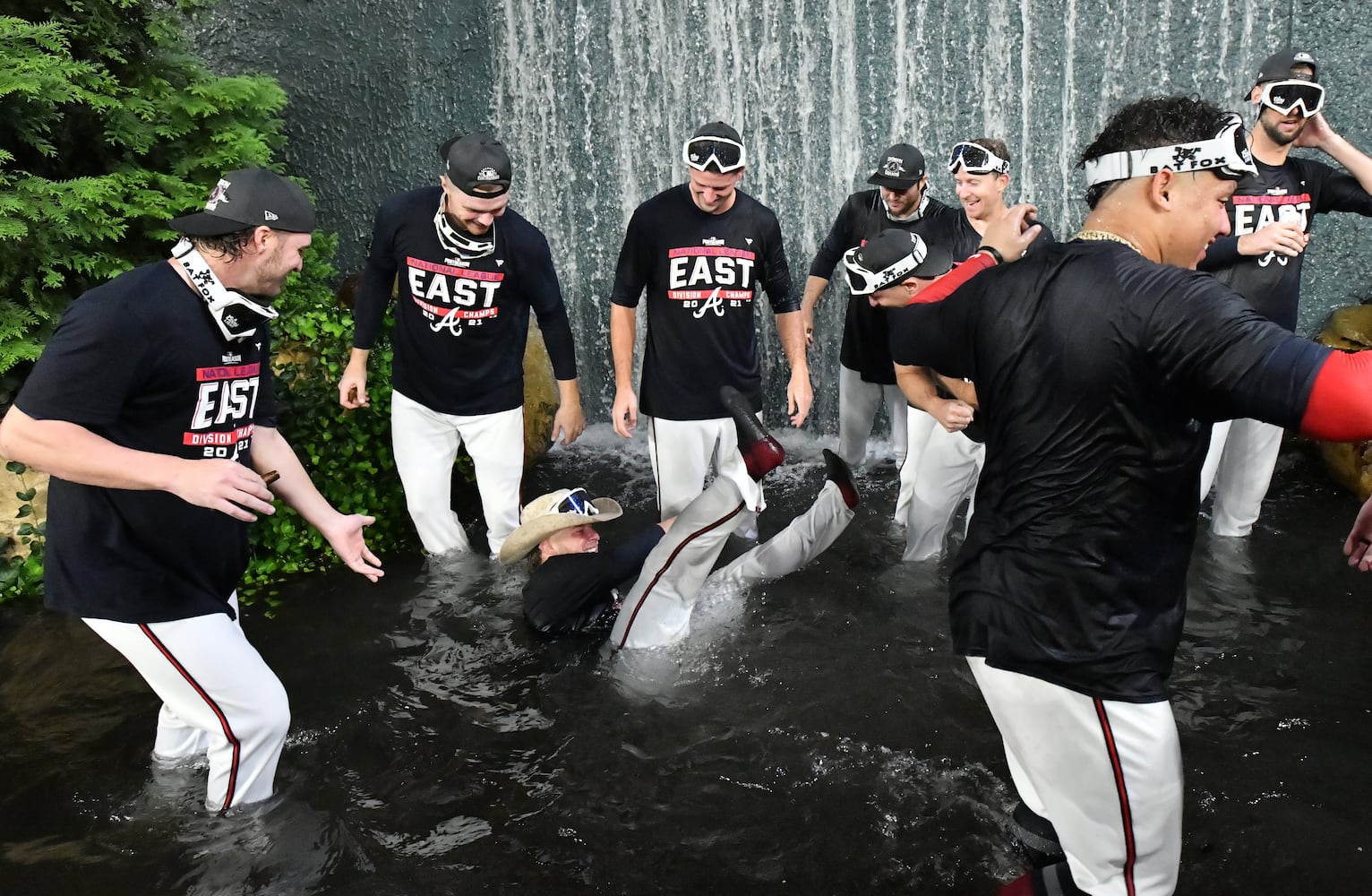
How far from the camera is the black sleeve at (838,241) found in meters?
5.99

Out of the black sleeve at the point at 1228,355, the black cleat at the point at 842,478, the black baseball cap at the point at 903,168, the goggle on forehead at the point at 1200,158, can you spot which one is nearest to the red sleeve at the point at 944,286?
the goggle on forehead at the point at 1200,158

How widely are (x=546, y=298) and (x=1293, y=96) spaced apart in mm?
3372

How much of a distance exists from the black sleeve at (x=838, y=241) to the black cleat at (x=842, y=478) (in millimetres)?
1702

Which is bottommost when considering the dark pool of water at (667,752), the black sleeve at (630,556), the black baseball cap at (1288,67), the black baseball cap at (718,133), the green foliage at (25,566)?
the dark pool of water at (667,752)

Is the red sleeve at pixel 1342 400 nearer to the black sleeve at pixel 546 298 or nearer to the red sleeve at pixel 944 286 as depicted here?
the red sleeve at pixel 944 286

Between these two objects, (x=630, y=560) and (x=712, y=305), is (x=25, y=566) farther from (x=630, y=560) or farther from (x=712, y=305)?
(x=712, y=305)

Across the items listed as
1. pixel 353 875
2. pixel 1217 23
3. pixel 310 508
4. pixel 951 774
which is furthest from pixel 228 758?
pixel 1217 23

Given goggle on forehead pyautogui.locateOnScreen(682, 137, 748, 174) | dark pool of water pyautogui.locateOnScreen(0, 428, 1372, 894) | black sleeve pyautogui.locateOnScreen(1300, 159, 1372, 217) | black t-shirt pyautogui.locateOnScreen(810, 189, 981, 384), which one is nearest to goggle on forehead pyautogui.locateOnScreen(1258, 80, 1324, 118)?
black sleeve pyautogui.locateOnScreen(1300, 159, 1372, 217)

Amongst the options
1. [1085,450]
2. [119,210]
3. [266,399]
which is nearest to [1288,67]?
[1085,450]

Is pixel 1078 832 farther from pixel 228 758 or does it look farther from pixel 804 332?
pixel 804 332

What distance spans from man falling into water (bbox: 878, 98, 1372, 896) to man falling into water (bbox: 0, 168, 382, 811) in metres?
1.75

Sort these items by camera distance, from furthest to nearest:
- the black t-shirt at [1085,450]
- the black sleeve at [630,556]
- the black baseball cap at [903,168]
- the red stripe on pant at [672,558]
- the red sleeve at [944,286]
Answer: the black baseball cap at [903,168] < the black sleeve at [630,556] < the red stripe on pant at [672,558] < the red sleeve at [944,286] < the black t-shirt at [1085,450]

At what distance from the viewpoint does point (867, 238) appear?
18.1 ft

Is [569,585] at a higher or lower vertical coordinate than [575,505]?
lower
